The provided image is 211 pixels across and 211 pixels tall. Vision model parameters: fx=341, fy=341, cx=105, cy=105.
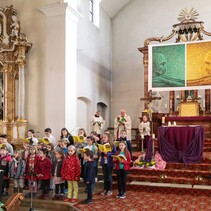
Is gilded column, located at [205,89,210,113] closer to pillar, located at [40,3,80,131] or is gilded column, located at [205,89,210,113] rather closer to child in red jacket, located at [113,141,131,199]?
pillar, located at [40,3,80,131]

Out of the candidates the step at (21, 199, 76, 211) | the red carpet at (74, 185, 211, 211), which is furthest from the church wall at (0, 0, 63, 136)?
the red carpet at (74, 185, 211, 211)

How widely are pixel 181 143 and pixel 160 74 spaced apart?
453 centimetres

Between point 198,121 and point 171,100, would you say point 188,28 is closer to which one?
point 171,100

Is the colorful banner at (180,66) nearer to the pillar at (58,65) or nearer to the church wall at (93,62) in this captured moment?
the church wall at (93,62)

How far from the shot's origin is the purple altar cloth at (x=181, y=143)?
959cm

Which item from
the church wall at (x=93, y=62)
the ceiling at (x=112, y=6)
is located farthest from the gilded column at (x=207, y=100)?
the ceiling at (x=112, y=6)

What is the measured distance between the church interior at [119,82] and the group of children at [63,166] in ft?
1.29

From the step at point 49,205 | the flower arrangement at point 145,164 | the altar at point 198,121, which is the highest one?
the altar at point 198,121

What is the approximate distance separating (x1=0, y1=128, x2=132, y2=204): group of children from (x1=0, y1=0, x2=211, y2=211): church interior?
0.39 metres

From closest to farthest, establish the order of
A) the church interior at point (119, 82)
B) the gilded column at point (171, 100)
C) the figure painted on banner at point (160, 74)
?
the church interior at point (119, 82) < the figure painted on banner at point (160, 74) < the gilded column at point (171, 100)

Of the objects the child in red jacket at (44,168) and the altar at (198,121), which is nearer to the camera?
the child in red jacket at (44,168)

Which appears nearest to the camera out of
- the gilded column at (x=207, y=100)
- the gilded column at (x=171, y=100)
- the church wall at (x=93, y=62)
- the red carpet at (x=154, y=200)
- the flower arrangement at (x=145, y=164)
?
the red carpet at (x=154, y=200)

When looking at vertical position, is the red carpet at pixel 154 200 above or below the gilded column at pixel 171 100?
below

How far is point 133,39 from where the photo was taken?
17.8 metres
